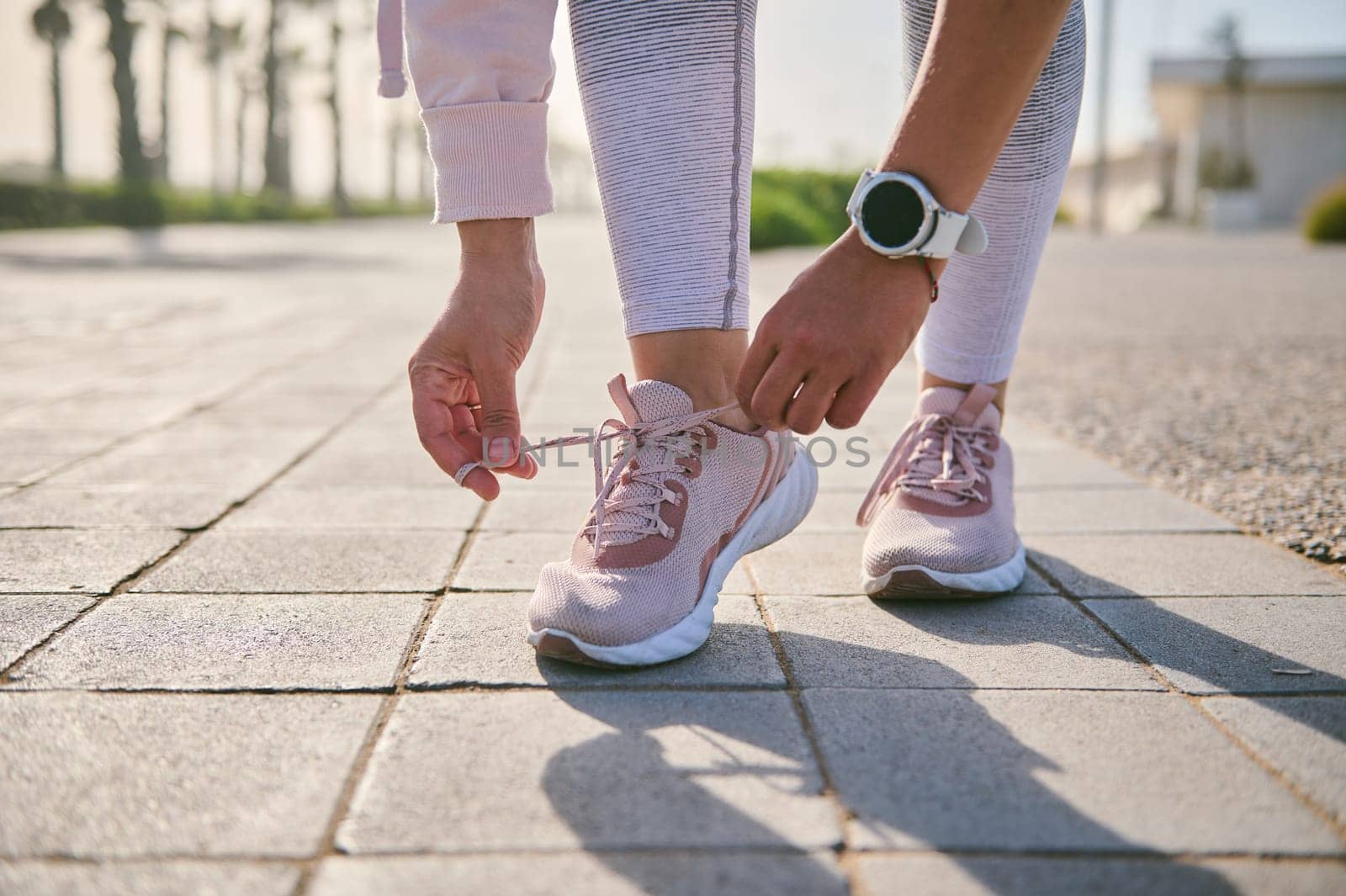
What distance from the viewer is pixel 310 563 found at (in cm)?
170

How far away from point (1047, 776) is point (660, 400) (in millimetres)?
646

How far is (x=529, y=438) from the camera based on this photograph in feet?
8.82

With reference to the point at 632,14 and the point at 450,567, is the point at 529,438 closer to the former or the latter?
the point at 450,567

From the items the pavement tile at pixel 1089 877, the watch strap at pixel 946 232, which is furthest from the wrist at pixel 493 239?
the pavement tile at pixel 1089 877

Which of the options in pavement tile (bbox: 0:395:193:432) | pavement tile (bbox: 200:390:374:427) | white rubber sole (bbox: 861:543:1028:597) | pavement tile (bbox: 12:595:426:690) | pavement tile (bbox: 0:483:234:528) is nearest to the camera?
pavement tile (bbox: 12:595:426:690)

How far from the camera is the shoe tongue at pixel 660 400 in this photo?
4.55 feet

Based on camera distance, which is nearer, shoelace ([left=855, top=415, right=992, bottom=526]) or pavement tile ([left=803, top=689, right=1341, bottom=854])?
pavement tile ([left=803, top=689, right=1341, bottom=854])

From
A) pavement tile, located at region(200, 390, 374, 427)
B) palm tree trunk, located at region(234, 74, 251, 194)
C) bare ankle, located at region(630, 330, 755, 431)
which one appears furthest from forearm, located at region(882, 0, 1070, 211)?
palm tree trunk, located at region(234, 74, 251, 194)

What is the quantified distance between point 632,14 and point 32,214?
2092cm

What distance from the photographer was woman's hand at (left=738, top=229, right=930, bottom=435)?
3.64 feet

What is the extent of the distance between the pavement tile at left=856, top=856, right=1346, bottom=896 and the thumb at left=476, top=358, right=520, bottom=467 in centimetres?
67

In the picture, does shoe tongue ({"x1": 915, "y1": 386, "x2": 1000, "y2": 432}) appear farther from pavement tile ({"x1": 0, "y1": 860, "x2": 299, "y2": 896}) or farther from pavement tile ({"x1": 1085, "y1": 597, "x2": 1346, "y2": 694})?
pavement tile ({"x1": 0, "y1": 860, "x2": 299, "y2": 896})

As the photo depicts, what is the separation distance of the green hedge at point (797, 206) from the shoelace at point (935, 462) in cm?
1137

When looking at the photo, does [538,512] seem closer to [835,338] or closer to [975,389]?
[975,389]
